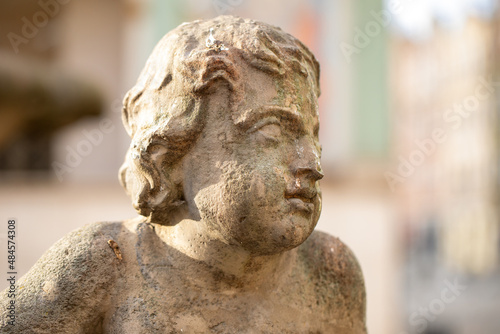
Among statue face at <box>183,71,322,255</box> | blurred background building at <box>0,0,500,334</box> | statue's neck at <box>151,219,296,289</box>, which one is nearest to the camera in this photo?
statue face at <box>183,71,322,255</box>

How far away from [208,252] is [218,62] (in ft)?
1.76

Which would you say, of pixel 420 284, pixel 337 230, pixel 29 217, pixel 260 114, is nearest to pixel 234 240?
pixel 260 114

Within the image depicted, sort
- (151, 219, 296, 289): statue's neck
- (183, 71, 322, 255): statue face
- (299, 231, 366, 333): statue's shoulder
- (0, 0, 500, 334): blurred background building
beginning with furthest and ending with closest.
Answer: (0, 0, 500, 334): blurred background building
(299, 231, 366, 333): statue's shoulder
(151, 219, 296, 289): statue's neck
(183, 71, 322, 255): statue face

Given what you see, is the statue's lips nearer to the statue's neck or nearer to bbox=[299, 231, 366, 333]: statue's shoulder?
the statue's neck

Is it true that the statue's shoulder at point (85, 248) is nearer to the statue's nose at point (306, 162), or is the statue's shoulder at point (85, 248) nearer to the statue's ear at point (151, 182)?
the statue's ear at point (151, 182)

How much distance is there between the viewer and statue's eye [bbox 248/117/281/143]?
162 cm

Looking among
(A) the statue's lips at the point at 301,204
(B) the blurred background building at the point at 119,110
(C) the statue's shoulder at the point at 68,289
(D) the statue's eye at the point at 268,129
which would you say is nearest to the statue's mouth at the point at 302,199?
(A) the statue's lips at the point at 301,204

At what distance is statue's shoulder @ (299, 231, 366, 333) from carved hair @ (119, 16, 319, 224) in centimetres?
52

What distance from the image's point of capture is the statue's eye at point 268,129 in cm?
162

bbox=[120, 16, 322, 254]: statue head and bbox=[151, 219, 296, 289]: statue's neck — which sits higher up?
bbox=[120, 16, 322, 254]: statue head

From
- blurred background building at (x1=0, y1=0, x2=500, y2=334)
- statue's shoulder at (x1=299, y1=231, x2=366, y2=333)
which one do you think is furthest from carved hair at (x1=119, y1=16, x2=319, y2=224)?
blurred background building at (x1=0, y1=0, x2=500, y2=334)

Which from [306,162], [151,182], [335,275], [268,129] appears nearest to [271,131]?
[268,129]

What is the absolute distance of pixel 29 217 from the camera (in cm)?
693

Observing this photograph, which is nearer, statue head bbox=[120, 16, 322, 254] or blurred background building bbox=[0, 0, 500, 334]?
statue head bbox=[120, 16, 322, 254]
